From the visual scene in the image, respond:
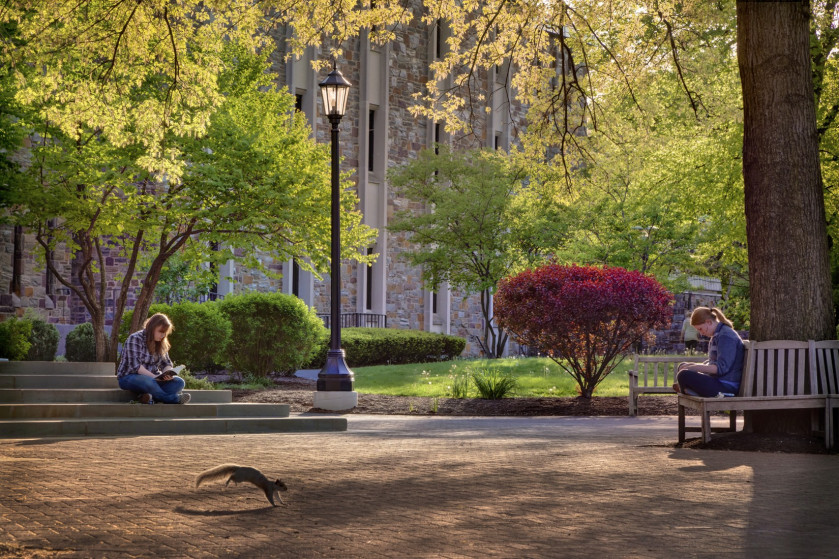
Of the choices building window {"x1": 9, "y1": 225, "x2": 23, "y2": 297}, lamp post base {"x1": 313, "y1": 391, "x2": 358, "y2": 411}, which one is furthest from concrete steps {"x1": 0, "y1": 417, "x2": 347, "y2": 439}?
building window {"x1": 9, "y1": 225, "x2": 23, "y2": 297}

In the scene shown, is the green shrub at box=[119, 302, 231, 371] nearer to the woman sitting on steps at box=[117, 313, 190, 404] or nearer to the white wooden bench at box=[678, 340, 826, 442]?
the woman sitting on steps at box=[117, 313, 190, 404]

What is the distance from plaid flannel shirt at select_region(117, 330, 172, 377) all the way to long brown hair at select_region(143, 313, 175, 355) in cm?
6

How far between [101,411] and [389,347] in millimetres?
17777

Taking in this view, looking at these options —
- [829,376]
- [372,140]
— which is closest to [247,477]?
[829,376]

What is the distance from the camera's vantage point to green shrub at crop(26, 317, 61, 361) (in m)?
20.1

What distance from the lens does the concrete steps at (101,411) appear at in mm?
10797

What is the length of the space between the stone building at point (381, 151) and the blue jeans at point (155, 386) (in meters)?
16.4

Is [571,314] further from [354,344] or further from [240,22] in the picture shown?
[354,344]

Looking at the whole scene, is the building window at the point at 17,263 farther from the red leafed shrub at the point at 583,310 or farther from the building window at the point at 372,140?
the building window at the point at 372,140

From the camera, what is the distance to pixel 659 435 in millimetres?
11305

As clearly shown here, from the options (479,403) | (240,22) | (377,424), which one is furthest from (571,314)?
(240,22)

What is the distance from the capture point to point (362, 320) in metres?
33.1

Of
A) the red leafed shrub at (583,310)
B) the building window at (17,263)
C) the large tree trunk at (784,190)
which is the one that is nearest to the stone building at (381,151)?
the building window at (17,263)

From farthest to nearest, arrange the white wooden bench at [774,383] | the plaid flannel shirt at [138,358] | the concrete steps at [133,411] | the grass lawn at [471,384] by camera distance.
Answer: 1. the grass lawn at [471,384]
2. the plaid flannel shirt at [138,358]
3. the concrete steps at [133,411]
4. the white wooden bench at [774,383]
